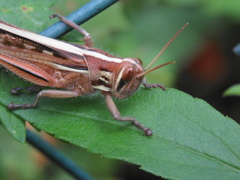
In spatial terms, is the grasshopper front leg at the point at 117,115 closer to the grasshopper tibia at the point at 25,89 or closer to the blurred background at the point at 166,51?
the grasshopper tibia at the point at 25,89

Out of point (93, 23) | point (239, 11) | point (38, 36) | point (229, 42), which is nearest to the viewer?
point (38, 36)

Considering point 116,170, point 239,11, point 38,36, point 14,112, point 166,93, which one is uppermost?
point 239,11

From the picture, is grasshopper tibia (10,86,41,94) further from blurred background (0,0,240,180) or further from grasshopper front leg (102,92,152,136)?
blurred background (0,0,240,180)

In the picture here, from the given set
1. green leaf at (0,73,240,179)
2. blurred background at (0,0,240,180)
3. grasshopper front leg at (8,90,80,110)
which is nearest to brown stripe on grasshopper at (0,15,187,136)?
grasshopper front leg at (8,90,80,110)

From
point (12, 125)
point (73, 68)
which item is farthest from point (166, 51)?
point (12, 125)

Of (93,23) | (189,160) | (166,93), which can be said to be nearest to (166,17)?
(93,23)

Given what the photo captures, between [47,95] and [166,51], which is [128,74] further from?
[166,51]

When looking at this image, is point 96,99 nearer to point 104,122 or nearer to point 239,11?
point 104,122
